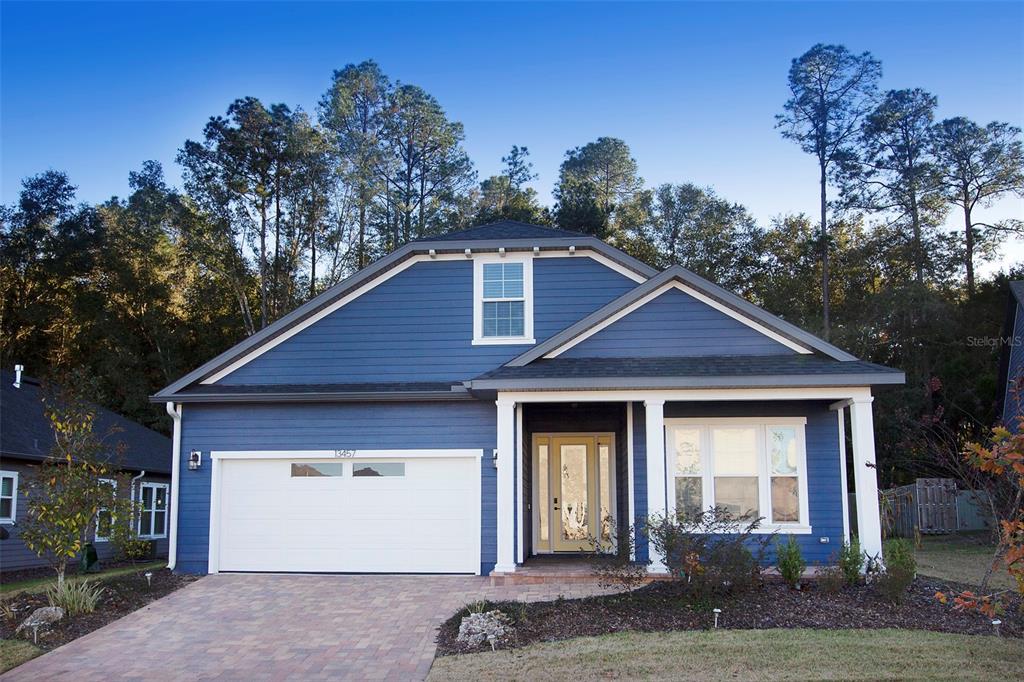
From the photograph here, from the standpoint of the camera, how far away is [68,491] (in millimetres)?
11016

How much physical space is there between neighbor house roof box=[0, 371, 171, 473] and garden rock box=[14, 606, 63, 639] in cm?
392

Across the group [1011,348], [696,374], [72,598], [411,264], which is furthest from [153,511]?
[1011,348]

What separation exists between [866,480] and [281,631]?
8.09 meters

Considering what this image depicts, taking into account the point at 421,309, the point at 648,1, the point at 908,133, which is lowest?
the point at 421,309

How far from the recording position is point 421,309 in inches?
574

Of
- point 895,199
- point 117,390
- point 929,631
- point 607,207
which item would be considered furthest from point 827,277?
point 117,390

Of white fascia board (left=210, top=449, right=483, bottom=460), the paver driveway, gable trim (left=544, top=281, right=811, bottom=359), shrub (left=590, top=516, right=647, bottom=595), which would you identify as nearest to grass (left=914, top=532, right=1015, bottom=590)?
gable trim (left=544, top=281, right=811, bottom=359)

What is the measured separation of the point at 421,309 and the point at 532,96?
291 inches

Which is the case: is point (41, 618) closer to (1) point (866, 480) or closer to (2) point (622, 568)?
(2) point (622, 568)

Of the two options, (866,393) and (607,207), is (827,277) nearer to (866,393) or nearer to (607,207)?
(607,207)

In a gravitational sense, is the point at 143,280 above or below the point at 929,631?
above

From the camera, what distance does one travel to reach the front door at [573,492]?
14750 millimetres

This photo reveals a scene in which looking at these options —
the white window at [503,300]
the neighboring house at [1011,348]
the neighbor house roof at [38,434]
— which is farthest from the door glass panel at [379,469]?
the neighboring house at [1011,348]

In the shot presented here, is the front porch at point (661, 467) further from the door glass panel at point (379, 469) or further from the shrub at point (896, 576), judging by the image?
the door glass panel at point (379, 469)
